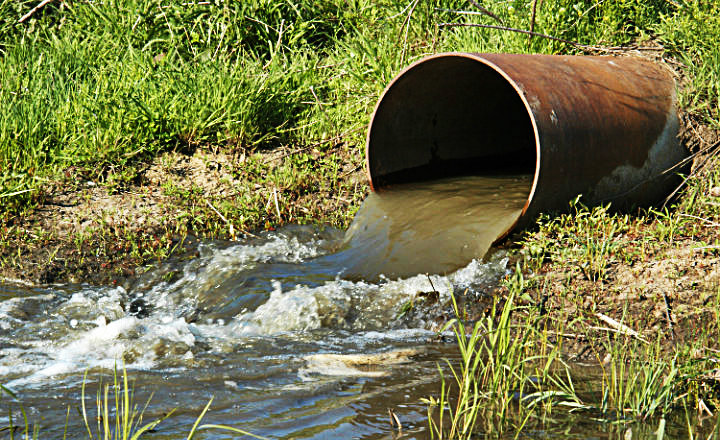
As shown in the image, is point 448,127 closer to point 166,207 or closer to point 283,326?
point 166,207

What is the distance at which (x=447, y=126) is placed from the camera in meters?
5.41

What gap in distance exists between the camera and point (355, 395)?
2.65 meters

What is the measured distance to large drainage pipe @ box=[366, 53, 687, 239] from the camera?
4.08 m

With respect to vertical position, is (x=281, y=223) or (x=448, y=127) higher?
(x=448, y=127)

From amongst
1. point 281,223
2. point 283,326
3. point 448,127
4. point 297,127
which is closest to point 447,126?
point 448,127

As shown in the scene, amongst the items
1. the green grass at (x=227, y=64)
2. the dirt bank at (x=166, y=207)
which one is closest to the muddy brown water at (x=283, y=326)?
the dirt bank at (x=166, y=207)

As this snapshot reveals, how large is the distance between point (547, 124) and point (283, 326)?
1781 millimetres

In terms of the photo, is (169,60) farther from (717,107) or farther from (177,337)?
(717,107)

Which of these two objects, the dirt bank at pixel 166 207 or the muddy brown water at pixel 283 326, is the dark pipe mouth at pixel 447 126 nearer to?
the muddy brown water at pixel 283 326

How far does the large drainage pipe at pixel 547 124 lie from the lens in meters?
4.08

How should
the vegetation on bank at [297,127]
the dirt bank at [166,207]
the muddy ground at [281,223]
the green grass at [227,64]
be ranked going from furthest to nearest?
the green grass at [227,64] → the dirt bank at [166,207] → the vegetation on bank at [297,127] → the muddy ground at [281,223]

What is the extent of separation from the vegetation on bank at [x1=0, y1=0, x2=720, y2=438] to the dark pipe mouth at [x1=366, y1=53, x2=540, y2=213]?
461mm

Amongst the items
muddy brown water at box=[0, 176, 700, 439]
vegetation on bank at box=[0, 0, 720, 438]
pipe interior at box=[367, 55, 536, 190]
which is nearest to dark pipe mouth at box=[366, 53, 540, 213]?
pipe interior at box=[367, 55, 536, 190]

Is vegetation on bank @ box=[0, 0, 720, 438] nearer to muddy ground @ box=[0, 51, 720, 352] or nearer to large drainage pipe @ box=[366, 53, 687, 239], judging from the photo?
muddy ground @ box=[0, 51, 720, 352]
